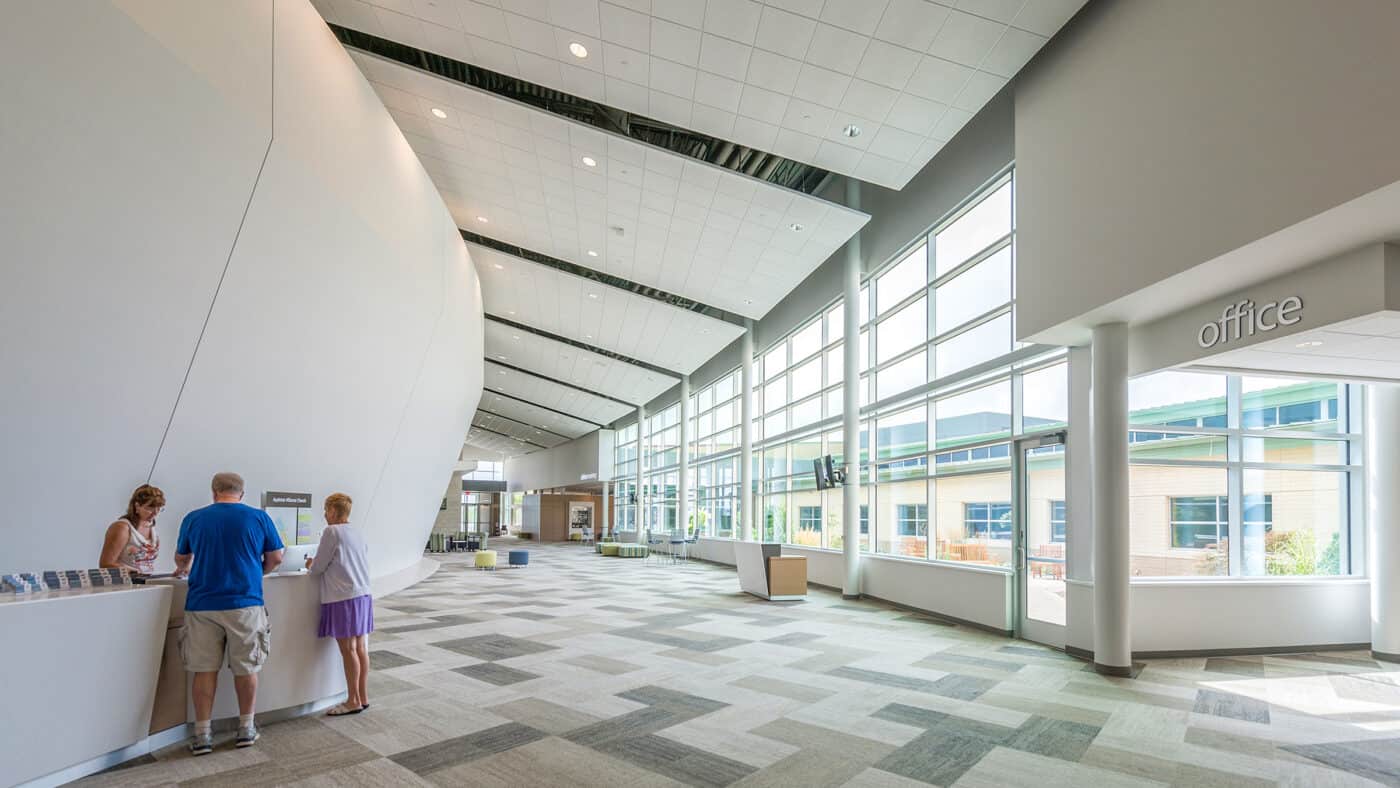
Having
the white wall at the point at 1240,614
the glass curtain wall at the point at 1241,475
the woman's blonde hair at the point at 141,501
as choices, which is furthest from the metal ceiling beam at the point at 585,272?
the woman's blonde hair at the point at 141,501

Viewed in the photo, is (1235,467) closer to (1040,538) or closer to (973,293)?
(1040,538)

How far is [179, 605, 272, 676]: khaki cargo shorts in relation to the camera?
4.09 m

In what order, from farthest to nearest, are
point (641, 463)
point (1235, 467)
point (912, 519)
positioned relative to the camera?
point (641, 463), point (912, 519), point (1235, 467)

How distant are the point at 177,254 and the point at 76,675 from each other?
3.06 metres

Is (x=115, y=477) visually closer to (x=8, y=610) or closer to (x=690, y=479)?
(x=8, y=610)

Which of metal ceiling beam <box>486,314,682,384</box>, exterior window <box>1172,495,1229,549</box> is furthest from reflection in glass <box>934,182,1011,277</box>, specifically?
metal ceiling beam <box>486,314,682,384</box>

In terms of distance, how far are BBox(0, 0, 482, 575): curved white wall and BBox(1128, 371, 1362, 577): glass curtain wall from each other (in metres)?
7.99

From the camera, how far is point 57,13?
409cm

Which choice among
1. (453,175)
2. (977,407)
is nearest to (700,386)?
(453,175)

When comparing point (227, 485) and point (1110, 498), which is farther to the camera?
point (1110, 498)

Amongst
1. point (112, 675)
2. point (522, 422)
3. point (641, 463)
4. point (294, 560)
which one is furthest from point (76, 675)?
point (522, 422)

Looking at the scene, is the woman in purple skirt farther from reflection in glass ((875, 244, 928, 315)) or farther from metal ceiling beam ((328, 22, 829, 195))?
reflection in glass ((875, 244, 928, 315))

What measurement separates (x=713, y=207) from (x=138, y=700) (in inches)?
349

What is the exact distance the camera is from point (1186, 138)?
5242 millimetres
